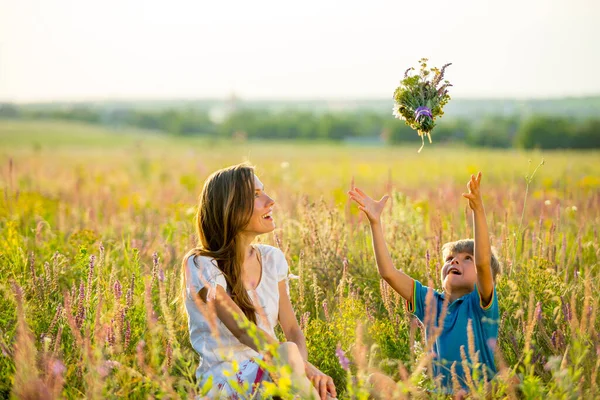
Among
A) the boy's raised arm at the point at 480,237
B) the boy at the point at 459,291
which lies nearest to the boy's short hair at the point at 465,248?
the boy at the point at 459,291

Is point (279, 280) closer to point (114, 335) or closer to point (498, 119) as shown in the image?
point (114, 335)

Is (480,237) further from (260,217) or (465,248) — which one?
(260,217)

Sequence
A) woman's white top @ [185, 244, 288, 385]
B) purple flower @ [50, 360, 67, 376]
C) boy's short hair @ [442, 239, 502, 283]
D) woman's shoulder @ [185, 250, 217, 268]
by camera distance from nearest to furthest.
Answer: purple flower @ [50, 360, 67, 376] → woman's white top @ [185, 244, 288, 385] → woman's shoulder @ [185, 250, 217, 268] → boy's short hair @ [442, 239, 502, 283]

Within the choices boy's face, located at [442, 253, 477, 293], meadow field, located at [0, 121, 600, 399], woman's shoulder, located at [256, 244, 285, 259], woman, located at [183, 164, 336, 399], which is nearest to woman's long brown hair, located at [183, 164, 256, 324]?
woman, located at [183, 164, 336, 399]

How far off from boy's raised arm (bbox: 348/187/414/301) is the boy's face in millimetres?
192

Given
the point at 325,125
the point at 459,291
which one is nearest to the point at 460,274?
the point at 459,291

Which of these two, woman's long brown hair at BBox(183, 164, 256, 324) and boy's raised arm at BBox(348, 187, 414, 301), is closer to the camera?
woman's long brown hair at BBox(183, 164, 256, 324)

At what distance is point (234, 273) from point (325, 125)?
55902 millimetres

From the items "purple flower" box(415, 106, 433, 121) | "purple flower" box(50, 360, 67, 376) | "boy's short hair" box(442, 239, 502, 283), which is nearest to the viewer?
"purple flower" box(50, 360, 67, 376)

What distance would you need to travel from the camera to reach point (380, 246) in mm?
3424

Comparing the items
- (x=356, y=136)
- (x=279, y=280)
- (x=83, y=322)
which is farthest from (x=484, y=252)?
(x=356, y=136)

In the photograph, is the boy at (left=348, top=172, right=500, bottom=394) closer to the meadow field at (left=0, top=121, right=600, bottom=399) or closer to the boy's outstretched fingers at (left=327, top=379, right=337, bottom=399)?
the meadow field at (left=0, top=121, right=600, bottom=399)

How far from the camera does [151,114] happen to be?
6969cm

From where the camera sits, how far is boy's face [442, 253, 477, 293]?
350 cm
